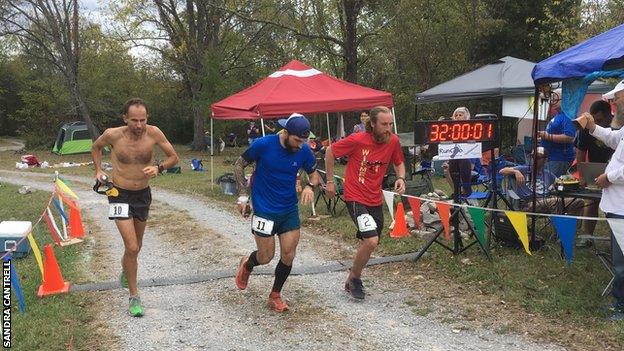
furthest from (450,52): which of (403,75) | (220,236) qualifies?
(220,236)

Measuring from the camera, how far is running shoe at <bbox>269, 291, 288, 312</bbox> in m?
4.71

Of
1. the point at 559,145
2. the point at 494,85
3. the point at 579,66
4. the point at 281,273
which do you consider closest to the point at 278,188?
the point at 281,273

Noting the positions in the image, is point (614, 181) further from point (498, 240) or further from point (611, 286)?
point (498, 240)

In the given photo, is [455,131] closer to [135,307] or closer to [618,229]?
[618,229]

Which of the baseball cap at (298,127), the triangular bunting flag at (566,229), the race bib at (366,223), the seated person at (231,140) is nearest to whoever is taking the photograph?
the baseball cap at (298,127)

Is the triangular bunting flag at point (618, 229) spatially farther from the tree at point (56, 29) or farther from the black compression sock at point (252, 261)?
the tree at point (56, 29)

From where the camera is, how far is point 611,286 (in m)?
4.83

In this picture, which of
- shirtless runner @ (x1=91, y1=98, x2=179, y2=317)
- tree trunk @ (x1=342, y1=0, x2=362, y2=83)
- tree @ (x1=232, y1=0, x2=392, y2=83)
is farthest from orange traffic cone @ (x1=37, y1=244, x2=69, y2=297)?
tree @ (x1=232, y1=0, x2=392, y2=83)

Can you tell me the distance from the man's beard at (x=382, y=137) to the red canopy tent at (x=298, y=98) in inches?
216

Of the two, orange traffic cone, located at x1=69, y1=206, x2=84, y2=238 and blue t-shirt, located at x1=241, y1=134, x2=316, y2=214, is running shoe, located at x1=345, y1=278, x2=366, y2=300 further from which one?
orange traffic cone, located at x1=69, y1=206, x2=84, y2=238

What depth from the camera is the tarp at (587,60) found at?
5.12 metres

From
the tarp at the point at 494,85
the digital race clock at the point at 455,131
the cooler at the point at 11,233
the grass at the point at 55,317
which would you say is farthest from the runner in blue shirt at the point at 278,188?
the tarp at the point at 494,85

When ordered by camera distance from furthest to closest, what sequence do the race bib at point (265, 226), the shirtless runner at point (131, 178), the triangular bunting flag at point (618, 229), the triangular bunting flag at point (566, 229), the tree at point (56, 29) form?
the tree at point (56, 29) → the triangular bunting flag at point (566, 229) → the shirtless runner at point (131, 178) → the race bib at point (265, 226) → the triangular bunting flag at point (618, 229)

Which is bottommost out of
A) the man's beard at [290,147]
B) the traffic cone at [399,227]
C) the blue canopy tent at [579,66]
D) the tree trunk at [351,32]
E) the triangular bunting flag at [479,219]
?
the traffic cone at [399,227]
